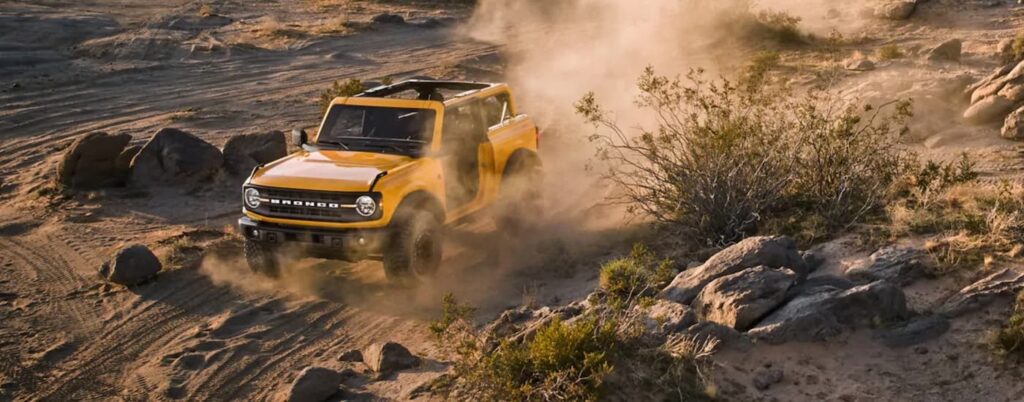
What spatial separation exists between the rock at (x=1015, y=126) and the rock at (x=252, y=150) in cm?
1048

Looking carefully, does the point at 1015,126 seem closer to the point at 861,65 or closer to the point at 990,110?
the point at 990,110

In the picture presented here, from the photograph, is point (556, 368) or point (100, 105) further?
point (100, 105)

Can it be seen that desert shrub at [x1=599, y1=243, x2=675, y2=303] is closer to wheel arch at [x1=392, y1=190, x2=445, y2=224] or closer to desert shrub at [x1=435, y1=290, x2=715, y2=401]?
desert shrub at [x1=435, y1=290, x2=715, y2=401]

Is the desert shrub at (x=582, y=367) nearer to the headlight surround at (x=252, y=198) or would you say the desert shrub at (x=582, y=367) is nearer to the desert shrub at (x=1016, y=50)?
the headlight surround at (x=252, y=198)

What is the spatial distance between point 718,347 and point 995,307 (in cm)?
236

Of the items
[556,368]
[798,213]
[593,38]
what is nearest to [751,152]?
[798,213]

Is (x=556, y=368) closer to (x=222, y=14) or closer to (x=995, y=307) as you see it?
(x=995, y=307)

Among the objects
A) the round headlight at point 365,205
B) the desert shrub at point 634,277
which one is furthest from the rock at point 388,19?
the desert shrub at point 634,277

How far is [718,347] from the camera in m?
7.69

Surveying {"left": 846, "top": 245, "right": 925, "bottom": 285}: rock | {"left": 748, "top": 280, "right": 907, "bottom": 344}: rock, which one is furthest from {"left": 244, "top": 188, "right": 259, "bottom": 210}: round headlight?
{"left": 846, "top": 245, "right": 925, "bottom": 285}: rock

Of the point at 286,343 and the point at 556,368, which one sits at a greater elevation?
the point at 556,368

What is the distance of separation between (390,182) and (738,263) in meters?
3.48

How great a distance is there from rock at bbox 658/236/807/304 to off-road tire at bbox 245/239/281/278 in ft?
13.8

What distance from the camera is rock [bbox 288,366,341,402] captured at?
293 inches
